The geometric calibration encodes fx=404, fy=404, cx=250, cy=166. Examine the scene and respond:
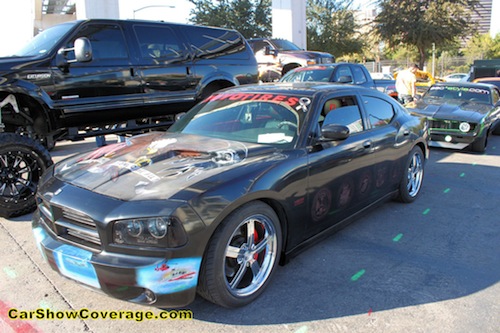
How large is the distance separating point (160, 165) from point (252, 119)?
1111mm

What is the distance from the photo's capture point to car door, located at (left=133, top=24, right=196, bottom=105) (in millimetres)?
6141

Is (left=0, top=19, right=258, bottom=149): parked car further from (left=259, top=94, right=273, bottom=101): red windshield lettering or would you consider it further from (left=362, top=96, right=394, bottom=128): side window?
(left=362, top=96, right=394, bottom=128): side window

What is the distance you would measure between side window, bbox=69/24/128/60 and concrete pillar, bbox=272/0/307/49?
64.3 feet

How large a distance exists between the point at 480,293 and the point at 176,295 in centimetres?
233

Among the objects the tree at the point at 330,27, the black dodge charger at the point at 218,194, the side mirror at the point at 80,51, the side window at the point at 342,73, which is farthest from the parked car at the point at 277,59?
the tree at the point at 330,27

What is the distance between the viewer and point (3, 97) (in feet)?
16.3

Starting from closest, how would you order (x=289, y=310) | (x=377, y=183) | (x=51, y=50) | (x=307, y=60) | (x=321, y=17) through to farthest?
(x=289, y=310)
(x=377, y=183)
(x=51, y=50)
(x=307, y=60)
(x=321, y=17)

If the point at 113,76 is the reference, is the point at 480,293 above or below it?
below

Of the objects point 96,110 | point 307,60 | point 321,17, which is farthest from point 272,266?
point 321,17

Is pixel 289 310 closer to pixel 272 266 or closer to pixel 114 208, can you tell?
pixel 272 266

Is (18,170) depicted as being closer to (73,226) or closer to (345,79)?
(73,226)

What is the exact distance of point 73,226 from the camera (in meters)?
2.69

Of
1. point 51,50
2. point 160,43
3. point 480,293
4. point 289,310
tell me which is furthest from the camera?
point 160,43

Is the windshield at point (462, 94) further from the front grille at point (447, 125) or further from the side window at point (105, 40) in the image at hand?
the side window at point (105, 40)
